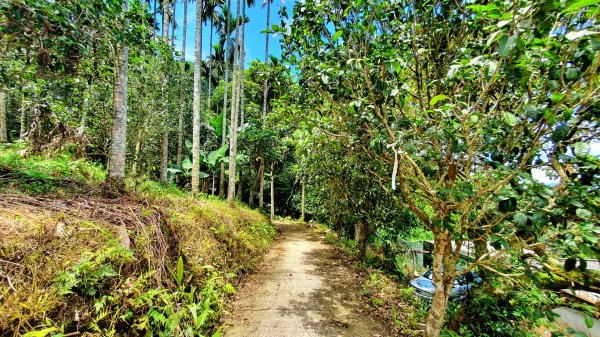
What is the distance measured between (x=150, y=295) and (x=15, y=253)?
134 cm

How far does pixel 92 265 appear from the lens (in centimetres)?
277

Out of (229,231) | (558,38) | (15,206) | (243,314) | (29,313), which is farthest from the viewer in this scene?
(229,231)

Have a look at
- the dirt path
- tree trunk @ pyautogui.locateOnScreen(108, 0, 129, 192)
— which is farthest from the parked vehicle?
tree trunk @ pyautogui.locateOnScreen(108, 0, 129, 192)

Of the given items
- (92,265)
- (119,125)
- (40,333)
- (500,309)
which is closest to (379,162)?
(500,309)

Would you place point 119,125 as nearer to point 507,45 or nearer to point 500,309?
point 507,45

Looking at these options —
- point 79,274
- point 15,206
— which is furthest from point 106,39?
point 79,274

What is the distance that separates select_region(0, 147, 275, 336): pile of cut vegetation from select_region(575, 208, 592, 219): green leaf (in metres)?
4.00

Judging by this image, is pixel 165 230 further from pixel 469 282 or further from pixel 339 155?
pixel 469 282

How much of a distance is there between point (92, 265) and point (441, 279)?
4.09 metres

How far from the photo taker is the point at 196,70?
31.0 ft

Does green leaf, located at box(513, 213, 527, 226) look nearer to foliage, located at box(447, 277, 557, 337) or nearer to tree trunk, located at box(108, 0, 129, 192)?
foliage, located at box(447, 277, 557, 337)

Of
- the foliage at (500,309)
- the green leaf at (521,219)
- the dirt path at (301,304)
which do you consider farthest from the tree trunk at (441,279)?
the green leaf at (521,219)

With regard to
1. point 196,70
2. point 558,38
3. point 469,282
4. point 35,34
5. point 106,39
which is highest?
point 196,70

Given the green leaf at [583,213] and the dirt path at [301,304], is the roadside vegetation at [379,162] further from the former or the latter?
the dirt path at [301,304]
